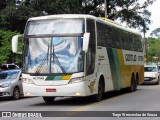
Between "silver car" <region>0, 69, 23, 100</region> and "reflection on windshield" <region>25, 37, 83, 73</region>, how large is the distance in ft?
13.4

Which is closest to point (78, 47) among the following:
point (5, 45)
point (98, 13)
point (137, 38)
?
point (137, 38)

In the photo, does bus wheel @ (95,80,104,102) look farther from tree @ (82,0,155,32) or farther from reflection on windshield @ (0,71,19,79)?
tree @ (82,0,155,32)

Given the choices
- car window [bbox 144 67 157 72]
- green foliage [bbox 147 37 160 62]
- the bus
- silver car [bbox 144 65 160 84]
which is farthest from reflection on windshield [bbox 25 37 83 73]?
green foliage [bbox 147 37 160 62]

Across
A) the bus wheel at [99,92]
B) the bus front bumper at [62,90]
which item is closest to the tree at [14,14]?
the bus wheel at [99,92]

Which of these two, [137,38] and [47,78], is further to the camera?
[137,38]

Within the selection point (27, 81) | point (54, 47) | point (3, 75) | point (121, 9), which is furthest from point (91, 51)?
point (121, 9)

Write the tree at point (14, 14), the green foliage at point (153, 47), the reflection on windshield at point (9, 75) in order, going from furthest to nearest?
the green foliage at point (153, 47), the tree at point (14, 14), the reflection on windshield at point (9, 75)

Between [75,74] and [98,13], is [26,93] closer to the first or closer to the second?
[75,74]

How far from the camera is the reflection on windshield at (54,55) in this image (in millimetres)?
15914

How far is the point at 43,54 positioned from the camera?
16.2 m

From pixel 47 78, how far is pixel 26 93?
1049 mm

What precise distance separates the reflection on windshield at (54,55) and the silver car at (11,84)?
4086mm

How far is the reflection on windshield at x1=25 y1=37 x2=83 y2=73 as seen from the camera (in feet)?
52.2

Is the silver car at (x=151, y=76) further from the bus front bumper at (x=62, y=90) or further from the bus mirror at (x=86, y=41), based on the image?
the bus mirror at (x=86, y=41)
